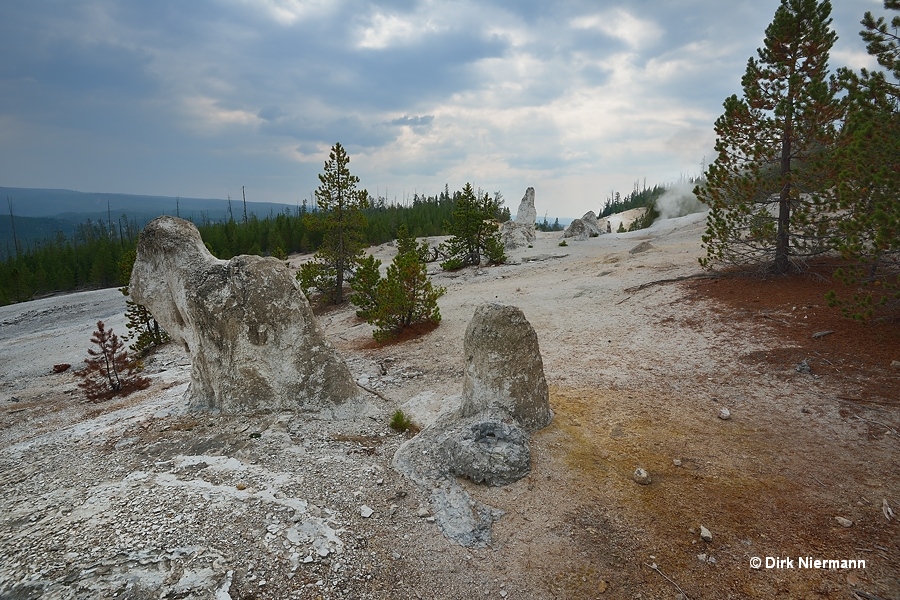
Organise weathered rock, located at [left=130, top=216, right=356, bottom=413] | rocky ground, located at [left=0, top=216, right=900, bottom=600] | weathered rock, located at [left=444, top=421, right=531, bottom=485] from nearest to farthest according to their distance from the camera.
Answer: rocky ground, located at [left=0, top=216, right=900, bottom=600], weathered rock, located at [left=444, top=421, right=531, bottom=485], weathered rock, located at [left=130, top=216, right=356, bottom=413]

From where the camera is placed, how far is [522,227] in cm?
4197

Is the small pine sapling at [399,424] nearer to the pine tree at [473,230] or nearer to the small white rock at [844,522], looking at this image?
the small white rock at [844,522]

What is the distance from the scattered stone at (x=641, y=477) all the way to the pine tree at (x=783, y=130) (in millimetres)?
9572

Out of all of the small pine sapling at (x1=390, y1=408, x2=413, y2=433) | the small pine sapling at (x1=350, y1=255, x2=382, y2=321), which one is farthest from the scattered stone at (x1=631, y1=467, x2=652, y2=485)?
the small pine sapling at (x1=350, y1=255, x2=382, y2=321)

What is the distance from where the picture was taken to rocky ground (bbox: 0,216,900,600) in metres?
4.49

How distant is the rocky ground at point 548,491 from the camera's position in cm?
449

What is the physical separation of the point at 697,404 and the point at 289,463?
706 centimetres

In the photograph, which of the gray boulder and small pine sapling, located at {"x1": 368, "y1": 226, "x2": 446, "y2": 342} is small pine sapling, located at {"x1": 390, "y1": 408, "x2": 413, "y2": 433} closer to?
small pine sapling, located at {"x1": 368, "y1": 226, "x2": 446, "y2": 342}

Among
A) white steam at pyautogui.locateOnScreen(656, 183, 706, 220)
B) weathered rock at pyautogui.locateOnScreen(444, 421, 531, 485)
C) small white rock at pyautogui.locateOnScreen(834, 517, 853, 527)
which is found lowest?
small white rock at pyautogui.locateOnScreen(834, 517, 853, 527)

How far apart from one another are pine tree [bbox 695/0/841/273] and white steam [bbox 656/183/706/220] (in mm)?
52958

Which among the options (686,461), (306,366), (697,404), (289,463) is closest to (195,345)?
(306,366)

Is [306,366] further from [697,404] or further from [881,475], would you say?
[881,475]

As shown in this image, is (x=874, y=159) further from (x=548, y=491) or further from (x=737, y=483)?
(x=548, y=491)

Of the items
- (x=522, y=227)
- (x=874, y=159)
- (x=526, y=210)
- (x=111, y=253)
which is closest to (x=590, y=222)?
(x=526, y=210)
